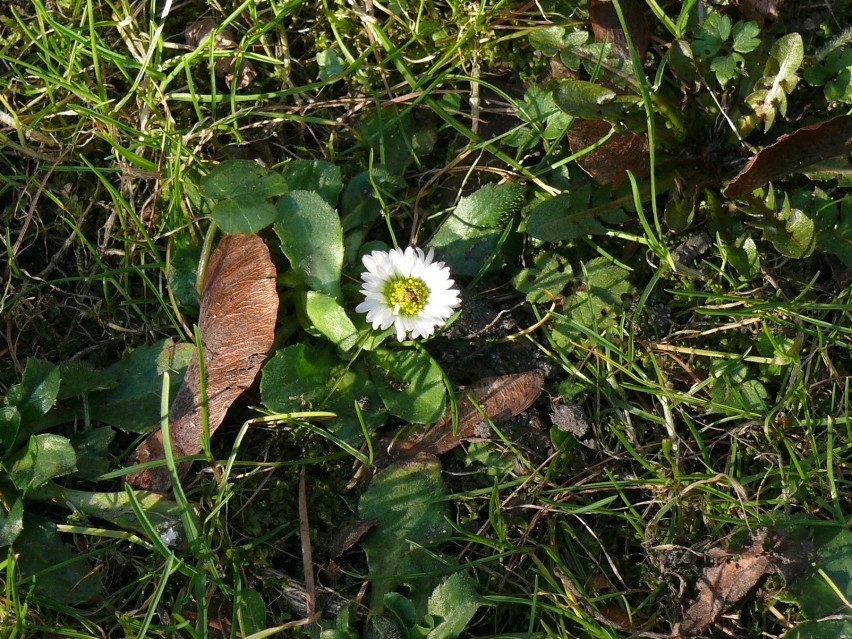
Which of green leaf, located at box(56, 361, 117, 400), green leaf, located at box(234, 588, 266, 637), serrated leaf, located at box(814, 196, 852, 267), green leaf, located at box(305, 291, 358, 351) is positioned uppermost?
serrated leaf, located at box(814, 196, 852, 267)

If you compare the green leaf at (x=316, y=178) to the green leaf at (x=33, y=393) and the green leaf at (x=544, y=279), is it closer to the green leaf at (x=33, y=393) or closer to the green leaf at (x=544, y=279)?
the green leaf at (x=544, y=279)

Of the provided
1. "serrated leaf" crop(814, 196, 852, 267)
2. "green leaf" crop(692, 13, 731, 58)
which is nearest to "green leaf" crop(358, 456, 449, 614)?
"serrated leaf" crop(814, 196, 852, 267)

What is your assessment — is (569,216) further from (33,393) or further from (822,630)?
(33,393)

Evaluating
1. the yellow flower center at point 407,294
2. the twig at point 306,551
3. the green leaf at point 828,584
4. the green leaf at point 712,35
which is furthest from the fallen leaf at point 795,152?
the twig at point 306,551

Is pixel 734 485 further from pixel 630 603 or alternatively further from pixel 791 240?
pixel 791 240

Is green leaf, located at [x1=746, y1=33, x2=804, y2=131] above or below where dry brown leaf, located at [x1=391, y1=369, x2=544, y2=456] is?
above

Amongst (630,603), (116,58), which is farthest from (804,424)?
(116,58)

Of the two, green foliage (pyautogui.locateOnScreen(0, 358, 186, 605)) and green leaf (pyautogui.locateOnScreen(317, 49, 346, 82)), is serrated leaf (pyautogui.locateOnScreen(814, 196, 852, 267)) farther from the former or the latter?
green foliage (pyautogui.locateOnScreen(0, 358, 186, 605))
